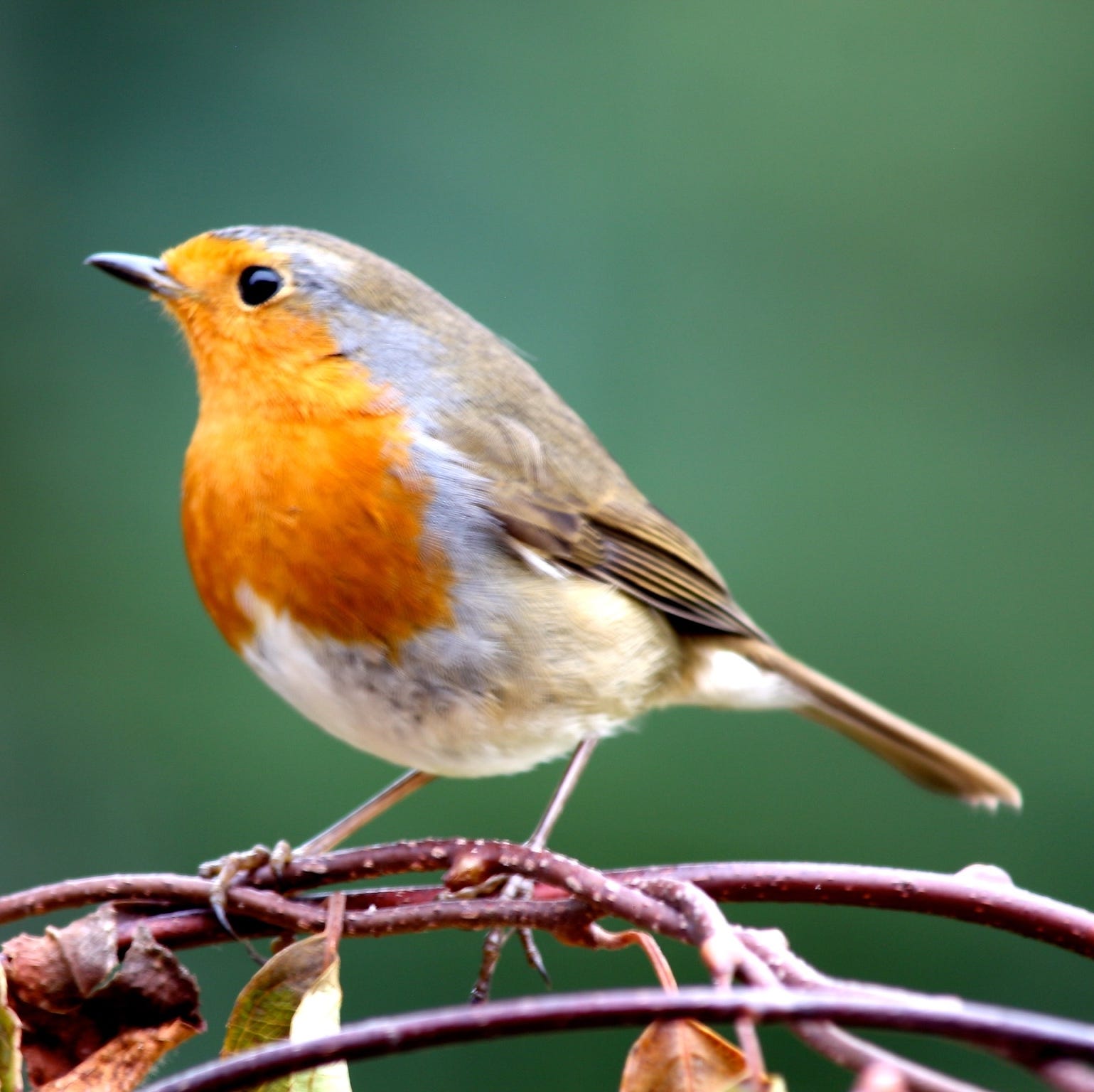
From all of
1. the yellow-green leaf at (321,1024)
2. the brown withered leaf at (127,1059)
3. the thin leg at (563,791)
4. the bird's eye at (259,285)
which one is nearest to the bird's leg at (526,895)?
the thin leg at (563,791)

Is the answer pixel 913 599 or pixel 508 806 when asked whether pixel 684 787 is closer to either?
pixel 508 806

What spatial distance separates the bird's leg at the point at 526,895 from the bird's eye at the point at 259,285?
0.92 m

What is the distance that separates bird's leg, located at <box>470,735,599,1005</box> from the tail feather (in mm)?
551

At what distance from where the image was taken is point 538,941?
3.62 metres

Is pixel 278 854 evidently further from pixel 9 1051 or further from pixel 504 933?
pixel 9 1051

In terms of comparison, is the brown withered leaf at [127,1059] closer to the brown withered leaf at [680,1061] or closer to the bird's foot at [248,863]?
the bird's foot at [248,863]

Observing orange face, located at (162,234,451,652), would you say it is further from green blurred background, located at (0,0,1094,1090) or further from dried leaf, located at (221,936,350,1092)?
green blurred background, located at (0,0,1094,1090)

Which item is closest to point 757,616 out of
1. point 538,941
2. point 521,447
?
point 538,941

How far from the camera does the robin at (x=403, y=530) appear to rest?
2.23 meters

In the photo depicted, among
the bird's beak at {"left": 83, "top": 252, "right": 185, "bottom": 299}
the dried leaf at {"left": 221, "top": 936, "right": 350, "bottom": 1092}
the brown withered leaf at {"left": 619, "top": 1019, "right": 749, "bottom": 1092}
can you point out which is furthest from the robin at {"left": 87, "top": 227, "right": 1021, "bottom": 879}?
the brown withered leaf at {"left": 619, "top": 1019, "right": 749, "bottom": 1092}

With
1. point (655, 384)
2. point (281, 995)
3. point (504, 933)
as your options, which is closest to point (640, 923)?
point (281, 995)

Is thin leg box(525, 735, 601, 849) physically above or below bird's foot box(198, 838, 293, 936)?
below

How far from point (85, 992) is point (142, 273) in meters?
1.55

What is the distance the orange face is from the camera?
2.20m
